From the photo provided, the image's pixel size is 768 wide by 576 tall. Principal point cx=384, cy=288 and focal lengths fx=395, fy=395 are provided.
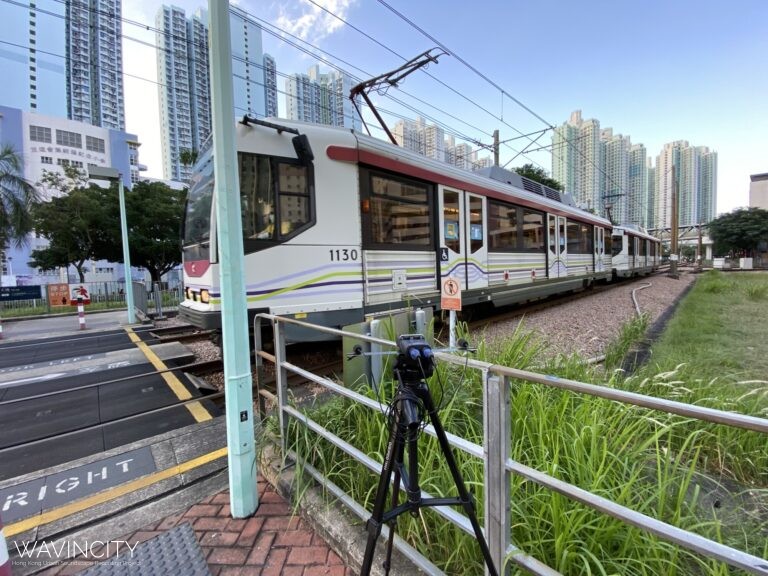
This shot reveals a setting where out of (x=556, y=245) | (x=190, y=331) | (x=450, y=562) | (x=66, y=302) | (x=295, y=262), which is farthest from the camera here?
(x=66, y=302)

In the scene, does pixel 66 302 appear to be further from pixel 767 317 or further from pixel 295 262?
pixel 767 317

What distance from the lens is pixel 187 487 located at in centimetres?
267

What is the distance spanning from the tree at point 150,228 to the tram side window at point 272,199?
23.9 m

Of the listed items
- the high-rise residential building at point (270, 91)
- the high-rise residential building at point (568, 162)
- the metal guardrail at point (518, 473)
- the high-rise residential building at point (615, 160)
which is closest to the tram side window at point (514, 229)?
the high-rise residential building at point (270, 91)

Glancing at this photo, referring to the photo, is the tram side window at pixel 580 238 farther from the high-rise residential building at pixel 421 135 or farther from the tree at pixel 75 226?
the tree at pixel 75 226

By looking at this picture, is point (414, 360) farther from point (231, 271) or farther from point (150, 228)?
point (150, 228)

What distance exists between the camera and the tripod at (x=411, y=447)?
138 centimetres

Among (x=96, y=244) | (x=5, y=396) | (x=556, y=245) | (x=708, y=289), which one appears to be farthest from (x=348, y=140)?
(x=96, y=244)

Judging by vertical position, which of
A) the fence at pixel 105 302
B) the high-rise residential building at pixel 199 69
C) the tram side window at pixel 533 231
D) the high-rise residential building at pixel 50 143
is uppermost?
the high-rise residential building at pixel 50 143

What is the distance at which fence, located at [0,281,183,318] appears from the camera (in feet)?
44.2

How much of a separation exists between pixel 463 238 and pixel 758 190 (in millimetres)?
74321

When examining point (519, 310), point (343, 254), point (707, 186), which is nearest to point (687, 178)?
point (707, 186)

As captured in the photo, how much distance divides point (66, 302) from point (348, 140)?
1524 cm

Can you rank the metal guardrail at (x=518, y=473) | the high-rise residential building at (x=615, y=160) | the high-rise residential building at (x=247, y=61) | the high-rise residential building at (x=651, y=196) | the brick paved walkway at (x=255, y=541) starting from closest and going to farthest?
1. the metal guardrail at (x=518, y=473)
2. the brick paved walkway at (x=255, y=541)
3. the high-rise residential building at (x=247, y=61)
4. the high-rise residential building at (x=615, y=160)
5. the high-rise residential building at (x=651, y=196)
